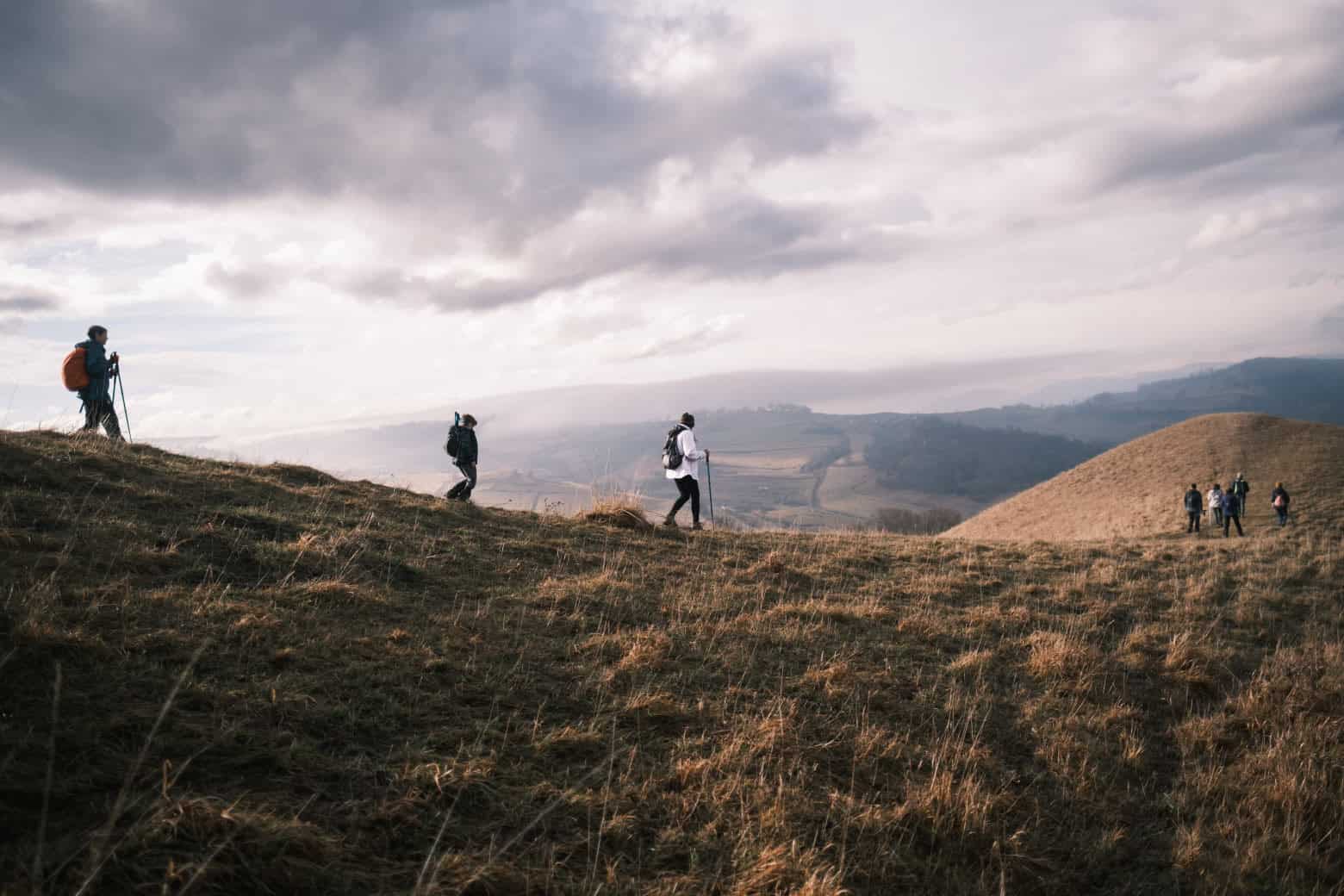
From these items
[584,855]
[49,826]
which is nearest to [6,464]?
[49,826]

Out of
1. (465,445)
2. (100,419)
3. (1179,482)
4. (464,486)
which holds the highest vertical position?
(100,419)

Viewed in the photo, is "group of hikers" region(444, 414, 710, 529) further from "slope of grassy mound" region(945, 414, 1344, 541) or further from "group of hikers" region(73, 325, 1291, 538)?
"slope of grassy mound" region(945, 414, 1344, 541)

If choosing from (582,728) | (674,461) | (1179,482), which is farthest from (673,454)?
(1179,482)

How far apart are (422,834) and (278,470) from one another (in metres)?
11.3

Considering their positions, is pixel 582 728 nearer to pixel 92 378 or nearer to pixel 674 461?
pixel 674 461

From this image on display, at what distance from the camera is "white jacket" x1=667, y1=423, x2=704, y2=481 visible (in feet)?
48.1

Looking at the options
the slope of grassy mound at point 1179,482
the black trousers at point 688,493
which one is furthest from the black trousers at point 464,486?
the slope of grassy mound at point 1179,482

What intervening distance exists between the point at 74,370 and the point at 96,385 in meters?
0.47

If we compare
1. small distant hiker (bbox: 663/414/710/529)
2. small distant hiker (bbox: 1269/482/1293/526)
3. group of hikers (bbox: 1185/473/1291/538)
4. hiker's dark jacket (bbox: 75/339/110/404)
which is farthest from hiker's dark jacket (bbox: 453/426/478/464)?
small distant hiker (bbox: 1269/482/1293/526)

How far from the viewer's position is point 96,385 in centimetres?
1366

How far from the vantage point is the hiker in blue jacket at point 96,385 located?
13.4m

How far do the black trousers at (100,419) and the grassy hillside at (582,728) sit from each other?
4.20m

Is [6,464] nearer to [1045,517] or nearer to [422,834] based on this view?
[422,834]

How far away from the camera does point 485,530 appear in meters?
11.4
